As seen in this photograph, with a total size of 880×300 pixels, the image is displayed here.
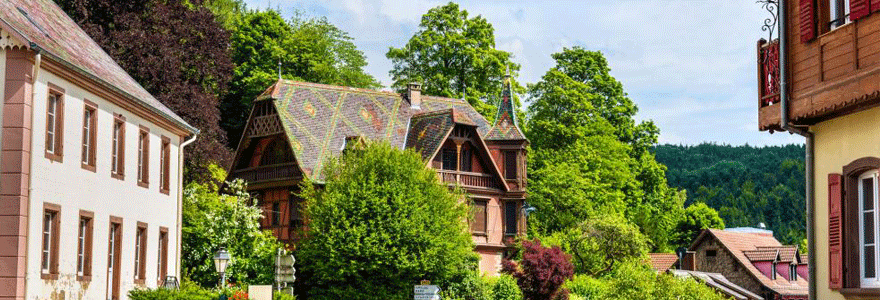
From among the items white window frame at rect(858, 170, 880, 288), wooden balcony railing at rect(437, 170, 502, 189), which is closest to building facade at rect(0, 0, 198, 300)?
white window frame at rect(858, 170, 880, 288)

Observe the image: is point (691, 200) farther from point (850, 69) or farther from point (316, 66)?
point (850, 69)

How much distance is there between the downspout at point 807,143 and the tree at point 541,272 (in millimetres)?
38755

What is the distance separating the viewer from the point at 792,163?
487 ft

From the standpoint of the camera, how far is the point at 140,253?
32531 millimetres

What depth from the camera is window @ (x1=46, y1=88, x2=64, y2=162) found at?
83.6ft

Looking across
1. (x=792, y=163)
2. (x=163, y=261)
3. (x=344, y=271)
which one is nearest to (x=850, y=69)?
(x=163, y=261)

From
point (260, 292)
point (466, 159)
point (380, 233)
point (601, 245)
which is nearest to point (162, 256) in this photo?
point (260, 292)

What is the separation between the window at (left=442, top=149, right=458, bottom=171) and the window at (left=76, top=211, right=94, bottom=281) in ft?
106

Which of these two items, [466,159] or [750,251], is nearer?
[466,159]

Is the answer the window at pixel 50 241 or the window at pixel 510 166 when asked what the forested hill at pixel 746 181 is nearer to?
the window at pixel 510 166

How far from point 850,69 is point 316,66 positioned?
59.4 metres

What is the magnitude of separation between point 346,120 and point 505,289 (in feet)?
37.9

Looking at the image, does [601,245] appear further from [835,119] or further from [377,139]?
[835,119]

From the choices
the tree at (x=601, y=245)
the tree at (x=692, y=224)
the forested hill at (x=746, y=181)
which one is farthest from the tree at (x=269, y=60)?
the forested hill at (x=746, y=181)
